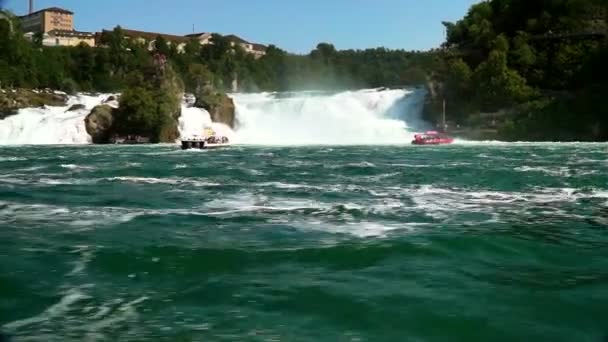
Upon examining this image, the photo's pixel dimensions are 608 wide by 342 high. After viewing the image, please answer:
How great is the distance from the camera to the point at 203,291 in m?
7.73

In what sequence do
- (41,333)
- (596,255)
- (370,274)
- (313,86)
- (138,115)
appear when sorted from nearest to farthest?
(41,333)
(370,274)
(596,255)
(138,115)
(313,86)

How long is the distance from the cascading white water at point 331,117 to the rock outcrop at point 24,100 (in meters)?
16.9

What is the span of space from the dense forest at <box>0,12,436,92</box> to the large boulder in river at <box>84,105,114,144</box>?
73.6 feet

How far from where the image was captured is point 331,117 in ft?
180

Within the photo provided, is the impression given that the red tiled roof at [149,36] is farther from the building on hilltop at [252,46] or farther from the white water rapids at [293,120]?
the white water rapids at [293,120]

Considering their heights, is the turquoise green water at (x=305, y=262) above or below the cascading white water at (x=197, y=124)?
below

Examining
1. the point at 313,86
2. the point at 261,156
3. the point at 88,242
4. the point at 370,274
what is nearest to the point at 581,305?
the point at 370,274

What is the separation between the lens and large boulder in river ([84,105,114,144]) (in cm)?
4994

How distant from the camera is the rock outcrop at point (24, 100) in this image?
53.8 metres

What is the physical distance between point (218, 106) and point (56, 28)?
2859 inches

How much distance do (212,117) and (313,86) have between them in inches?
1953

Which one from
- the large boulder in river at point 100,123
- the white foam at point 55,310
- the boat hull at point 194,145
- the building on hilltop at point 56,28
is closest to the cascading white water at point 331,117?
the large boulder in river at point 100,123

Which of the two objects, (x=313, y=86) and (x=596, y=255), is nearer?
(x=596, y=255)

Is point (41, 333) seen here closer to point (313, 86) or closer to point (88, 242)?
point (88, 242)
